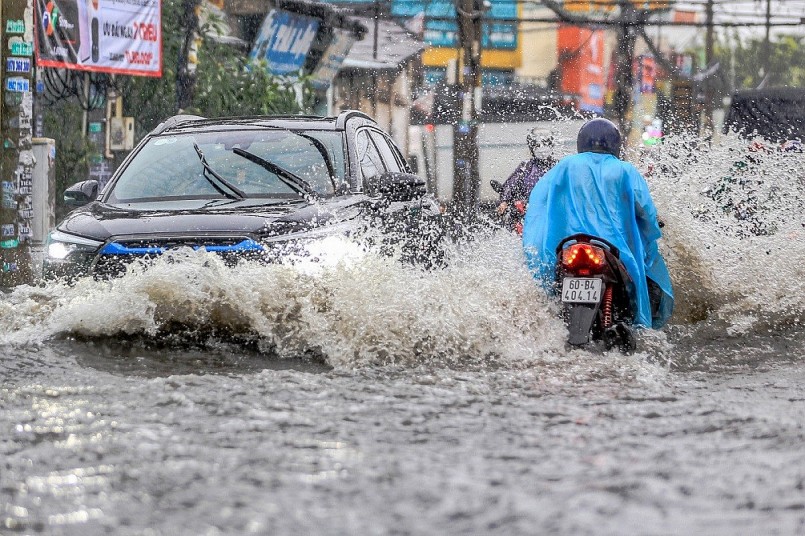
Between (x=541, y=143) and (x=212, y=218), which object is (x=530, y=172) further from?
(x=212, y=218)

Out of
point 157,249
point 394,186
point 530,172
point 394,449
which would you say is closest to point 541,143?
point 530,172

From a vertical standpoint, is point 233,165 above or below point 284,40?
below

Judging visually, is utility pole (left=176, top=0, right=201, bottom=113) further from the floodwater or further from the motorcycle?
the motorcycle

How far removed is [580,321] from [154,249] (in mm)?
2348

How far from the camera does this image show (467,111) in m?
26.5

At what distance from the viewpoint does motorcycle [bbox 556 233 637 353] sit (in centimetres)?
754

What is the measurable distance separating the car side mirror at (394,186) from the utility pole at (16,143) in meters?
5.40

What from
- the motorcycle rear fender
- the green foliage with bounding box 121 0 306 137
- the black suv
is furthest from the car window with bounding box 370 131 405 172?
the green foliage with bounding box 121 0 306 137

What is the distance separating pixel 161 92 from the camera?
20781mm

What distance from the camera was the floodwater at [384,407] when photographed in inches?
167

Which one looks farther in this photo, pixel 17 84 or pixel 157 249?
pixel 17 84

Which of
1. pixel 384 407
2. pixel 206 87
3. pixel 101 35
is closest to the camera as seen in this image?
pixel 384 407

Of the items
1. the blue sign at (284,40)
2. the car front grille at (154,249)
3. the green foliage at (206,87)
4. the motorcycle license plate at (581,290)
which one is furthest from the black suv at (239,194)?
the blue sign at (284,40)

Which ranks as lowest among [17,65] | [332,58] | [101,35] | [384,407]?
[384,407]
